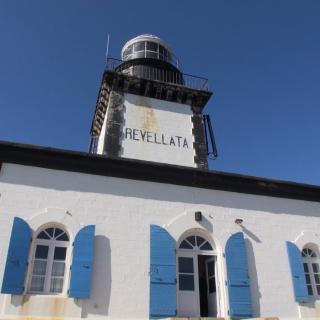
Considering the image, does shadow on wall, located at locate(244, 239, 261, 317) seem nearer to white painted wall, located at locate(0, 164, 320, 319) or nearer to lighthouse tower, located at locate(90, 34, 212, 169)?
white painted wall, located at locate(0, 164, 320, 319)

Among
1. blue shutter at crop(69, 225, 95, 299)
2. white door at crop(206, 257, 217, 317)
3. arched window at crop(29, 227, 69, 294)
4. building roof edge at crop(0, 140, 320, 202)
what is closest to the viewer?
blue shutter at crop(69, 225, 95, 299)

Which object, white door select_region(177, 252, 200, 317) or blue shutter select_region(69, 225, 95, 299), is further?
white door select_region(177, 252, 200, 317)

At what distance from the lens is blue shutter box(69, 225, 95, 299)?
24.4 ft

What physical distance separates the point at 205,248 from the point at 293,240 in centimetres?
250

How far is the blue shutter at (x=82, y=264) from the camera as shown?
7.45 m

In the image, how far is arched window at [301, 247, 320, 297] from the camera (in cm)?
947

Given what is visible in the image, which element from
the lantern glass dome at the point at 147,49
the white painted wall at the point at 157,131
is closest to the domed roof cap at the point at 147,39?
the lantern glass dome at the point at 147,49

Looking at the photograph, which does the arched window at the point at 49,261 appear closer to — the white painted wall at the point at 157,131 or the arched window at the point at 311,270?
the white painted wall at the point at 157,131

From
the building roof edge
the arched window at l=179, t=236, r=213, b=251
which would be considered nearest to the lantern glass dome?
the building roof edge

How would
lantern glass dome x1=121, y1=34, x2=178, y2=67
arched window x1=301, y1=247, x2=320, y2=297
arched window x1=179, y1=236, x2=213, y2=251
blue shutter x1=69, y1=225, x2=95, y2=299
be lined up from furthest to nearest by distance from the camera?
lantern glass dome x1=121, y1=34, x2=178, y2=67 < arched window x1=301, y1=247, x2=320, y2=297 < arched window x1=179, y1=236, x2=213, y2=251 < blue shutter x1=69, y1=225, x2=95, y2=299

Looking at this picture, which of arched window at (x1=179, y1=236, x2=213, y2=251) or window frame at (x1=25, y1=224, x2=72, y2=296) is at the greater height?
arched window at (x1=179, y1=236, x2=213, y2=251)

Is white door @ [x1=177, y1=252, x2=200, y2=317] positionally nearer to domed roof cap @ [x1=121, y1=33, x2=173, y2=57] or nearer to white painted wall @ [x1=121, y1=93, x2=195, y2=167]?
white painted wall @ [x1=121, y1=93, x2=195, y2=167]

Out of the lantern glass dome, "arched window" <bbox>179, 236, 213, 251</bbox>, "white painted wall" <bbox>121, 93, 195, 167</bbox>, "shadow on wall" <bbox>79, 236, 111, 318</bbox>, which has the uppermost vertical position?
the lantern glass dome

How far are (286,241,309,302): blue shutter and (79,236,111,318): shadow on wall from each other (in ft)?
15.1
